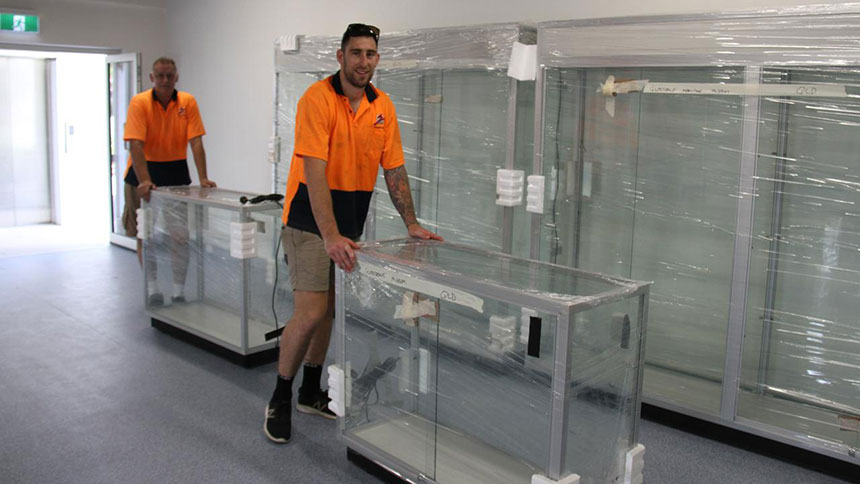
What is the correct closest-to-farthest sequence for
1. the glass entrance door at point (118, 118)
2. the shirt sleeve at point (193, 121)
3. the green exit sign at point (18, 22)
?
1. the shirt sleeve at point (193, 121)
2. the green exit sign at point (18, 22)
3. the glass entrance door at point (118, 118)

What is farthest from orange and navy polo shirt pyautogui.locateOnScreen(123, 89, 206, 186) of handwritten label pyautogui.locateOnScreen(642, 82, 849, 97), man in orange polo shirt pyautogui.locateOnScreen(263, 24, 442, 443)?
A: handwritten label pyautogui.locateOnScreen(642, 82, 849, 97)

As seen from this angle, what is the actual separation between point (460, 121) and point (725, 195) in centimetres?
132

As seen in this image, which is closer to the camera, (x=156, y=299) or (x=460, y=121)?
(x=460, y=121)

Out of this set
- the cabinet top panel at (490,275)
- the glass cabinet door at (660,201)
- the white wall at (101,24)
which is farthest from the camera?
the white wall at (101,24)

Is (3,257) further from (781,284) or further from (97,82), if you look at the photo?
(781,284)

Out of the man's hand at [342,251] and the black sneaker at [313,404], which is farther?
the black sneaker at [313,404]

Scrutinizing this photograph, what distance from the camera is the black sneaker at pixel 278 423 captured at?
277 centimetres

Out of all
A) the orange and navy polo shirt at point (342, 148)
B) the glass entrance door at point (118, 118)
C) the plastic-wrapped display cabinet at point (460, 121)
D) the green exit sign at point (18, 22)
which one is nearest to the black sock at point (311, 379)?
the orange and navy polo shirt at point (342, 148)

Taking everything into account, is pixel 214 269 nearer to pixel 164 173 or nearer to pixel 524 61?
pixel 164 173

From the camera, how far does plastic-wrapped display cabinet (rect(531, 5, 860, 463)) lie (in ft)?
8.65

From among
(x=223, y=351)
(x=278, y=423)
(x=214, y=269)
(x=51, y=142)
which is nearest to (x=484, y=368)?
(x=278, y=423)

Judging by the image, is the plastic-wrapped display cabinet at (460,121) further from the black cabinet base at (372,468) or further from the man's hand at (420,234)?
the black cabinet base at (372,468)

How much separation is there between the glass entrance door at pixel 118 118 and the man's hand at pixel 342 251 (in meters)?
4.29

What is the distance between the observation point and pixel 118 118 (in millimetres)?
6445
